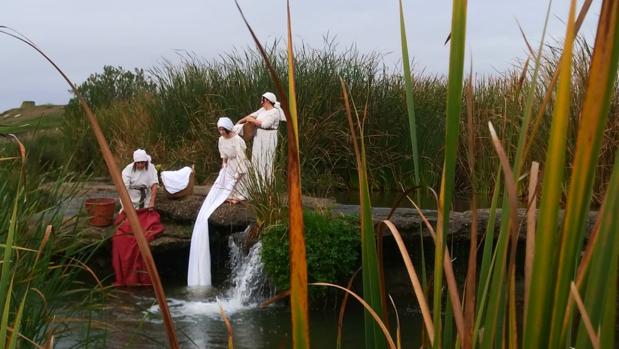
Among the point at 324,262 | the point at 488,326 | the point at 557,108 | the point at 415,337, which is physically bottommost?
the point at 415,337

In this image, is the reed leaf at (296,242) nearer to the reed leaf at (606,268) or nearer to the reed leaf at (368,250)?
the reed leaf at (368,250)

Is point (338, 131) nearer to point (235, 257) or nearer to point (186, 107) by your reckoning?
point (186, 107)

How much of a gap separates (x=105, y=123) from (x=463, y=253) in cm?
1094

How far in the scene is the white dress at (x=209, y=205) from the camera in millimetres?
10820

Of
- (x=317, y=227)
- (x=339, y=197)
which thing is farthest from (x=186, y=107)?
(x=317, y=227)

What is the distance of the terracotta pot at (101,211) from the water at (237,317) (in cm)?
97

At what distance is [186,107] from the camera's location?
17328 mm

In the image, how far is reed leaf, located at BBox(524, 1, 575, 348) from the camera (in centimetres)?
89

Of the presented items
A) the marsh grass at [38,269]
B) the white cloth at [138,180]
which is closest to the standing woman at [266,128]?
the white cloth at [138,180]

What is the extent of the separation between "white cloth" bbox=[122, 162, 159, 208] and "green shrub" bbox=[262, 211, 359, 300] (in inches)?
79.8

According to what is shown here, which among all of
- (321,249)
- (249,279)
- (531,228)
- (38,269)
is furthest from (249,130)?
(531,228)

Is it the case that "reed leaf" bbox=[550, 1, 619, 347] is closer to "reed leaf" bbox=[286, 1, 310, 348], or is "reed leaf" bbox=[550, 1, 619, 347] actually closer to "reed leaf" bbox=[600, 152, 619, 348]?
"reed leaf" bbox=[600, 152, 619, 348]

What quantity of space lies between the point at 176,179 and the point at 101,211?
1417 millimetres

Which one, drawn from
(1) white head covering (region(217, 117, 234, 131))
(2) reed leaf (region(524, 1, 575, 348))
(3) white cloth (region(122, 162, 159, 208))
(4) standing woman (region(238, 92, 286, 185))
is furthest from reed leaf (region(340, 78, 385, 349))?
(4) standing woman (region(238, 92, 286, 185))
